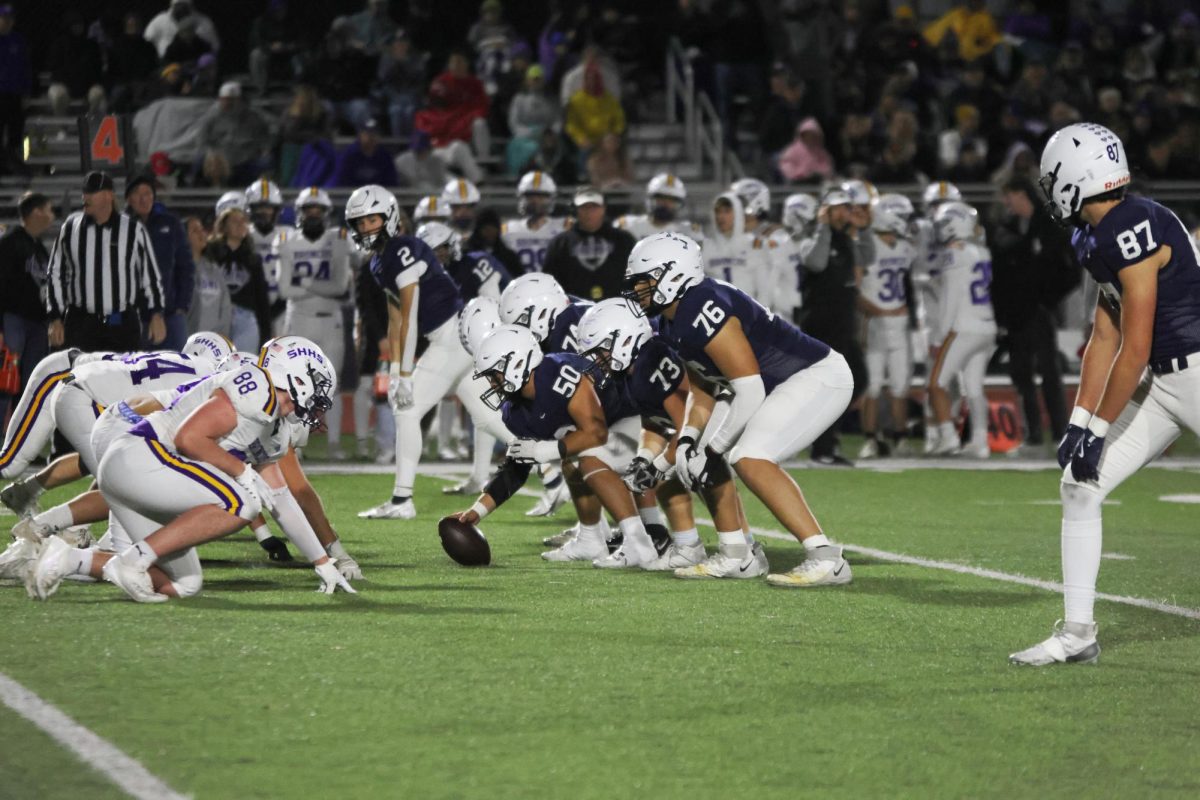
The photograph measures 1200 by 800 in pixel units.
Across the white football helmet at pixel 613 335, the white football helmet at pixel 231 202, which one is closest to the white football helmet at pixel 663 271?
the white football helmet at pixel 613 335

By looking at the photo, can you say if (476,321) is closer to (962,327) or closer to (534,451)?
(534,451)

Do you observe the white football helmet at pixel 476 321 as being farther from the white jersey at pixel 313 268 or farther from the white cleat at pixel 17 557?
the white jersey at pixel 313 268

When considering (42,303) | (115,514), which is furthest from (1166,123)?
(115,514)

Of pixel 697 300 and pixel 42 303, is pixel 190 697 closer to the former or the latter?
pixel 697 300

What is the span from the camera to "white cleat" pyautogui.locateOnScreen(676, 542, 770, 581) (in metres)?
7.30

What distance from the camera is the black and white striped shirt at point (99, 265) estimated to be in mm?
10625

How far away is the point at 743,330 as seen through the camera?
7016 mm

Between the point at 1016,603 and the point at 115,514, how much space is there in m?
3.37

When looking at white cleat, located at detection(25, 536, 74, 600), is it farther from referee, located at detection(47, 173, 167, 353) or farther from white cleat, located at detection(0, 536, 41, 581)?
referee, located at detection(47, 173, 167, 353)

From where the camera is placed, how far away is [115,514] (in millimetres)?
6590

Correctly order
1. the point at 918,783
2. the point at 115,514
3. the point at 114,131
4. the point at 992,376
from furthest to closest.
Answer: the point at 992,376 < the point at 114,131 < the point at 115,514 < the point at 918,783

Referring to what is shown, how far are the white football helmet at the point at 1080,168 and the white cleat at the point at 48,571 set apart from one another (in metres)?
3.57

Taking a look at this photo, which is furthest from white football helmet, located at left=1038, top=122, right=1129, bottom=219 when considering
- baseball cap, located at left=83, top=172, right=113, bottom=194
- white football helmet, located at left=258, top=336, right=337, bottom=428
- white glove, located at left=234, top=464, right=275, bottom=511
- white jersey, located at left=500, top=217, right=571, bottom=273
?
white jersey, located at left=500, top=217, right=571, bottom=273

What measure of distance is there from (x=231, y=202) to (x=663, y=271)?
23.1 feet
